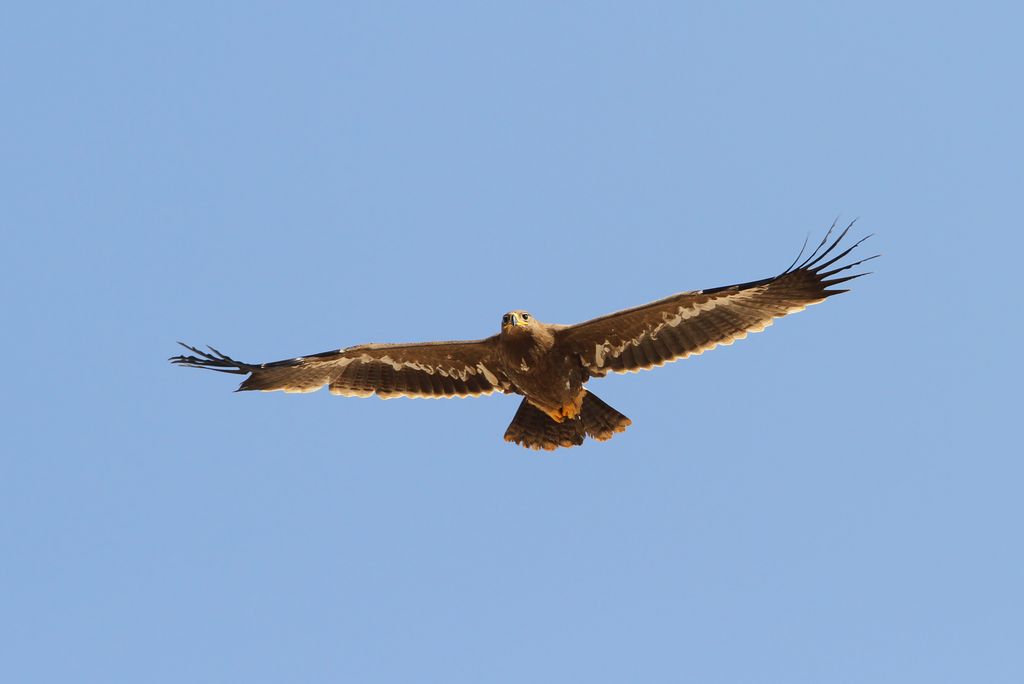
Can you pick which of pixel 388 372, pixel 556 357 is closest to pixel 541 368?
pixel 556 357

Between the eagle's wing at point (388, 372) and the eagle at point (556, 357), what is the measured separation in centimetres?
1

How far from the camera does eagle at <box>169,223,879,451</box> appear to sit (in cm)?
1461

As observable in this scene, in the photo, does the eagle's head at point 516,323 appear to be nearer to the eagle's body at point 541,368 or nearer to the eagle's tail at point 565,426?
the eagle's body at point 541,368

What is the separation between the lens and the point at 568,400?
50.1 feet

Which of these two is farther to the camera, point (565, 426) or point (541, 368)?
point (565, 426)

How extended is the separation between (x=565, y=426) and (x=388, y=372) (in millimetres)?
2289

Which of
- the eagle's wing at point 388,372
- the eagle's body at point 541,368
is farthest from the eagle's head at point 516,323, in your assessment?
the eagle's wing at point 388,372

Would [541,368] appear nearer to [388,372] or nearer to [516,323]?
[516,323]

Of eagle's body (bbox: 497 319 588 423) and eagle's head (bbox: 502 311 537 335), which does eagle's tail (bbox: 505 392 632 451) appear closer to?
eagle's body (bbox: 497 319 588 423)

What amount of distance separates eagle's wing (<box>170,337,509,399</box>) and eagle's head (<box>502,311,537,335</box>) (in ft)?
3.63

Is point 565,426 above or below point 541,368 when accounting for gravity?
below

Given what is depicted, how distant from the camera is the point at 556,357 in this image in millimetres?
15078

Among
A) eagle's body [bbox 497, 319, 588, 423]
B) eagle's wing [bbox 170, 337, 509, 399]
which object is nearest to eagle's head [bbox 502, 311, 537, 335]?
eagle's body [bbox 497, 319, 588, 423]

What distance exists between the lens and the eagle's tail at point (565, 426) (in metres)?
15.5
